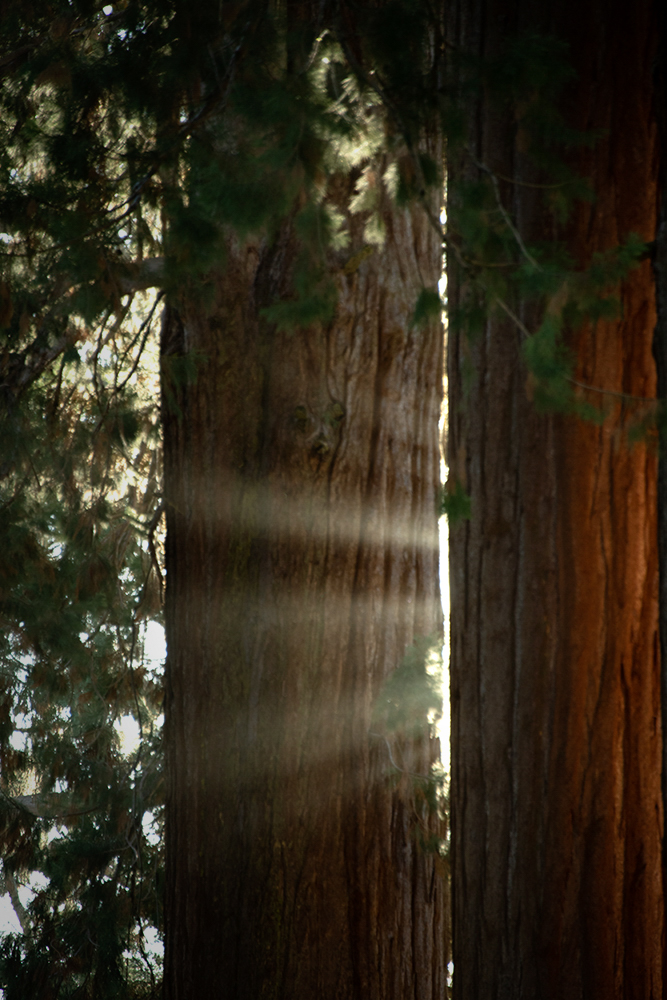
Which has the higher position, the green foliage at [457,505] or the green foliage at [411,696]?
the green foliage at [457,505]

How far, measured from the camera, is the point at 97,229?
2777 mm

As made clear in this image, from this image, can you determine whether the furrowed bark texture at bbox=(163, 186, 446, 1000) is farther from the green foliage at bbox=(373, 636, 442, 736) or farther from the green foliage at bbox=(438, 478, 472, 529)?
the green foliage at bbox=(438, 478, 472, 529)

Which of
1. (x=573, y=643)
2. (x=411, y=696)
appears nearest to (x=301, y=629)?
(x=411, y=696)

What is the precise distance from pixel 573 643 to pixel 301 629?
1850 mm

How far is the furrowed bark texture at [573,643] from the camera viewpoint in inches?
83.0

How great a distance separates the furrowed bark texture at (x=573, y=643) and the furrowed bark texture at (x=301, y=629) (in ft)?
4.88

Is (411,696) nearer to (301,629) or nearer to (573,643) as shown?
(301,629)

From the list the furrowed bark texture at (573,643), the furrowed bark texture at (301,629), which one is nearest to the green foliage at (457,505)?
the furrowed bark texture at (573,643)

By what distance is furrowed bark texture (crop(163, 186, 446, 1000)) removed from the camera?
3.68 meters

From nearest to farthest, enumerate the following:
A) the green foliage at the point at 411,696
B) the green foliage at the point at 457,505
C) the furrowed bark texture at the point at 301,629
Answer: the green foliage at the point at 457,505, the furrowed bark texture at the point at 301,629, the green foliage at the point at 411,696

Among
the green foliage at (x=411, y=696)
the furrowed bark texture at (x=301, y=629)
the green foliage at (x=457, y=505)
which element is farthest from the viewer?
the green foliage at (x=411, y=696)

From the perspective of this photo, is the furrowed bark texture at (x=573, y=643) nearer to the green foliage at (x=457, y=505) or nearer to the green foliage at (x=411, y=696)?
the green foliage at (x=457, y=505)

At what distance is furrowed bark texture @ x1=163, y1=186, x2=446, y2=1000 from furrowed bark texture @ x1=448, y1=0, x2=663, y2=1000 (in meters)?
1.49

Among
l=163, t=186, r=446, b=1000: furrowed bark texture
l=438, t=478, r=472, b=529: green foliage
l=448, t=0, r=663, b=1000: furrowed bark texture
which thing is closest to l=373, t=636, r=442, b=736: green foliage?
l=163, t=186, r=446, b=1000: furrowed bark texture
